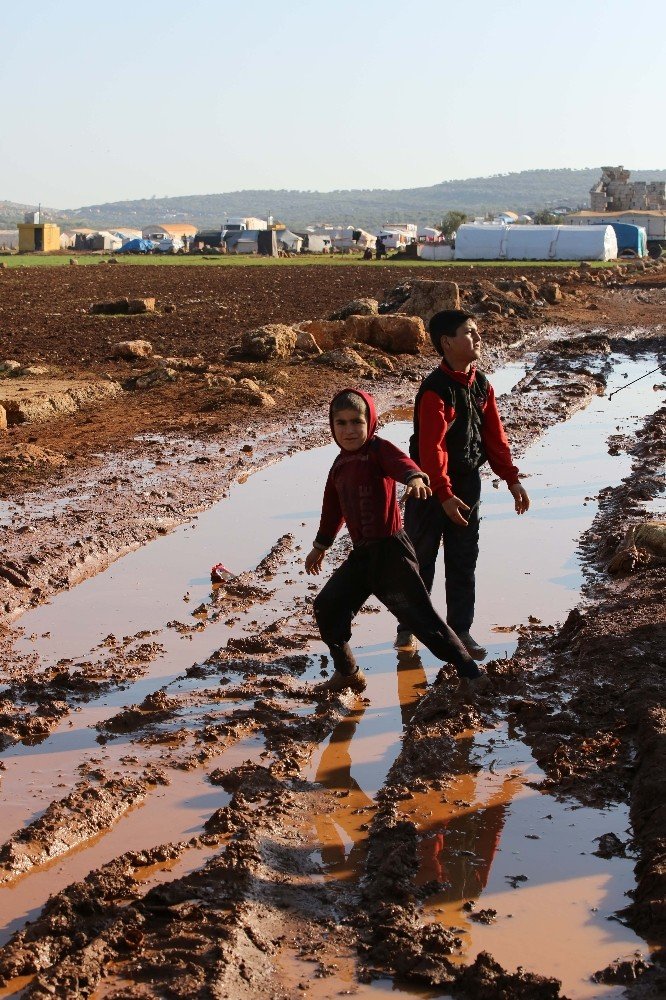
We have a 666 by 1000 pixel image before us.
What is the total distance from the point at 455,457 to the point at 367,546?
0.94 metres

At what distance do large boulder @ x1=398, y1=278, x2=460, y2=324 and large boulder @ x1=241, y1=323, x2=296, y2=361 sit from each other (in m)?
5.61

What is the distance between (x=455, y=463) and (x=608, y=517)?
371 cm

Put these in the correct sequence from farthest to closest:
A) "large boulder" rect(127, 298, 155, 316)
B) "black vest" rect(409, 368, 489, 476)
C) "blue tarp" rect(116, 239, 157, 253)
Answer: "blue tarp" rect(116, 239, 157, 253)
"large boulder" rect(127, 298, 155, 316)
"black vest" rect(409, 368, 489, 476)

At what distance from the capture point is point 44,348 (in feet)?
68.9

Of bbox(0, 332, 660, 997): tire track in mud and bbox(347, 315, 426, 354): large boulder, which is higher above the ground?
bbox(347, 315, 426, 354): large boulder

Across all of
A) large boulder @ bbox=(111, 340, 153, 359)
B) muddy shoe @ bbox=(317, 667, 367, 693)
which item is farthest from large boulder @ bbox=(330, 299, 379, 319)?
muddy shoe @ bbox=(317, 667, 367, 693)

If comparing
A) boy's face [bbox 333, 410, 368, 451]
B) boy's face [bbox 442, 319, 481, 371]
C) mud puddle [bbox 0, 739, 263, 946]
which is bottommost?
mud puddle [bbox 0, 739, 263, 946]

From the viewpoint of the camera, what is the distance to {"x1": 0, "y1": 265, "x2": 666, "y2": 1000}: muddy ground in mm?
3725

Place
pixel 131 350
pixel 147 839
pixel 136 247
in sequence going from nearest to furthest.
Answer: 1. pixel 147 839
2. pixel 131 350
3. pixel 136 247

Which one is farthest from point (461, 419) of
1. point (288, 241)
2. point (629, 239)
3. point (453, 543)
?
point (288, 241)

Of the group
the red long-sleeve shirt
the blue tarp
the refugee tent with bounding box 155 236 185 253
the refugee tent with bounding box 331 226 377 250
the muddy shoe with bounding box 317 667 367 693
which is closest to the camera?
the muddy shoe with bounding box 317 667 367 693

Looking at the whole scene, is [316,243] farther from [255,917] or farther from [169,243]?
[255,917]

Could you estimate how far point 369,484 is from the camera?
571 centimetres

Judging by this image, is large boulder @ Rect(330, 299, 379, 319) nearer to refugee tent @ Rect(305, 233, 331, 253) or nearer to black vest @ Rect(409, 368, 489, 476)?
black vest @ Rect(409, 368, 489, 476)
